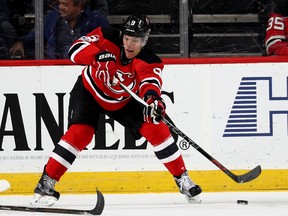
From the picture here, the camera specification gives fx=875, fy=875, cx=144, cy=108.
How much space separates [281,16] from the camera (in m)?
5.57

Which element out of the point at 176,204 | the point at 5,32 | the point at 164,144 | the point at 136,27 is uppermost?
the point at 136,27

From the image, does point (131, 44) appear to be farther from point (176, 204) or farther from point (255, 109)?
point (255, 109)

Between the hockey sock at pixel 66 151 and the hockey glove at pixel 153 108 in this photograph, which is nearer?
the hockey glove at pixel 153 108

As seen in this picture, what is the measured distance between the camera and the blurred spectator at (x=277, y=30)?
5551 mm

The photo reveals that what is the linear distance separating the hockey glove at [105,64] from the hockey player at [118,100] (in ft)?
0.11

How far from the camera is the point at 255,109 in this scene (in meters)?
5.43

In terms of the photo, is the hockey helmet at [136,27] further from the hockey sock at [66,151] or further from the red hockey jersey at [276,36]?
the red hockey jersey at [276,36]

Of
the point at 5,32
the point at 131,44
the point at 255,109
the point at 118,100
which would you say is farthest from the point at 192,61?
the point at 5,32

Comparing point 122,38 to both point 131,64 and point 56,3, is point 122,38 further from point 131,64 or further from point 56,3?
point 56,3

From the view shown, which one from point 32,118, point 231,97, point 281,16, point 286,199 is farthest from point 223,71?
point 32,118

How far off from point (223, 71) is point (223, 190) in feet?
2.42

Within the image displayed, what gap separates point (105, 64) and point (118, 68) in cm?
26

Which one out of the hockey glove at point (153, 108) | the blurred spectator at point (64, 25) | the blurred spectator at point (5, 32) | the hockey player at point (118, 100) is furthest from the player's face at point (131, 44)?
the blurred spectator at point (5, 32)

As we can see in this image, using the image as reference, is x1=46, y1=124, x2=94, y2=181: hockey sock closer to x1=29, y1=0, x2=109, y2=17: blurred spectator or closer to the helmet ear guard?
the helmet ear guard
